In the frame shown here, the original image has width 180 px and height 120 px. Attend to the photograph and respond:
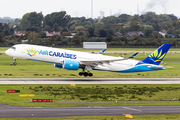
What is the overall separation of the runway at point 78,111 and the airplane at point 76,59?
1832 centimetres

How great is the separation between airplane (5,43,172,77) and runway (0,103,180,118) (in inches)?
721

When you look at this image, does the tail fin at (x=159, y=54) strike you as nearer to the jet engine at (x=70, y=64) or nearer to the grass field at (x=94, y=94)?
the grass field at (x=94, y=94)

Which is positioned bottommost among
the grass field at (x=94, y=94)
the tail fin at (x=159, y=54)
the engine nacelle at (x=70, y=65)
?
the grass field at (x=94, y=94)

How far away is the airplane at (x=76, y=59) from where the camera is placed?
4991 cm

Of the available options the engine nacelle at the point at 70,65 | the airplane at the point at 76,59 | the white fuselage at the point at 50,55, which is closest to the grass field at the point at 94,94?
the engine nacelle at the point at 70,65

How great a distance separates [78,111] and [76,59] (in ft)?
75.1

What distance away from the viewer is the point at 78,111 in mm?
28922

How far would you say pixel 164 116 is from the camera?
27.7 metres

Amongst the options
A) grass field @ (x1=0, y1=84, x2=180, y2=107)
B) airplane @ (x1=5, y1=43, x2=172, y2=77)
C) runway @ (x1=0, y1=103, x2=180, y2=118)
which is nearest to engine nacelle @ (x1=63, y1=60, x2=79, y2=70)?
Answer: airplane @ (x1=5, y1=43, x2=172, y2=77)

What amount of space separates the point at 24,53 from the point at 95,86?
1448 centimetres

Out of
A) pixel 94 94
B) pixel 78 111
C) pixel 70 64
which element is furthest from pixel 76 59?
pixel 78 111

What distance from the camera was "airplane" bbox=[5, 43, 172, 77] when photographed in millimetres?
49906

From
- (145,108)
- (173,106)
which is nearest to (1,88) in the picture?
(145,108)

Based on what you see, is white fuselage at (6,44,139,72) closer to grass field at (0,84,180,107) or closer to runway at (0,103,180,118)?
grass field at (0,84,180,107)
